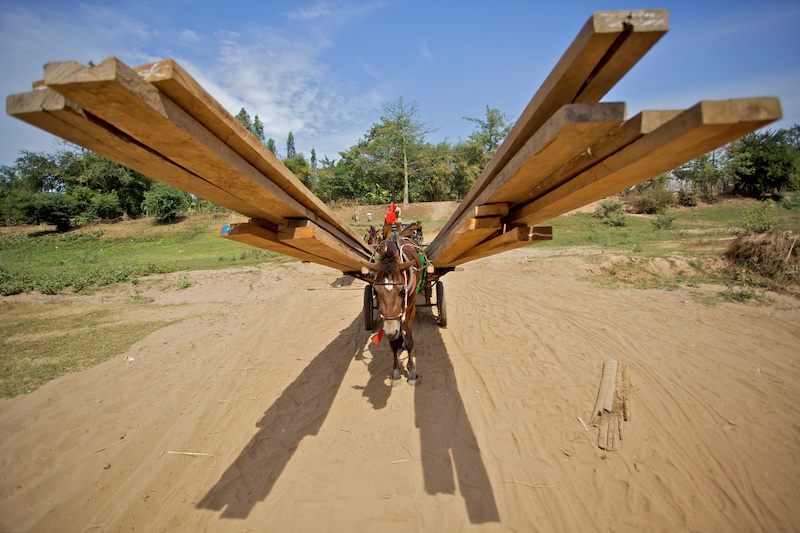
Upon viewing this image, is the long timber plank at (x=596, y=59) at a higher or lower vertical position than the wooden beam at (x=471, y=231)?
higher

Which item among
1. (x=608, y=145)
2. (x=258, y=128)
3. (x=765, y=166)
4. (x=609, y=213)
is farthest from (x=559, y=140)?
(x=258, y=128)

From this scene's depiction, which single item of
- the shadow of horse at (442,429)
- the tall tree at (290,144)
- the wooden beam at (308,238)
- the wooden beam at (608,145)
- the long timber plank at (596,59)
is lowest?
the shadow of horse at (442,429)

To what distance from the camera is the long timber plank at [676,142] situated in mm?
1161

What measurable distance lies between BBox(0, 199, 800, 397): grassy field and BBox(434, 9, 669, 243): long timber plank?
8.19 m

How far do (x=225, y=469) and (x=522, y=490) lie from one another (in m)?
3.47

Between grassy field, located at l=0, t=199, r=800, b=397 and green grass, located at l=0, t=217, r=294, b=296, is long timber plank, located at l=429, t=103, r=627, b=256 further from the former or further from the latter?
green grass, located at l=0, t=217, r=294, b=296

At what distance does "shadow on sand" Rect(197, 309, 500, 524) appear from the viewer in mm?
3453

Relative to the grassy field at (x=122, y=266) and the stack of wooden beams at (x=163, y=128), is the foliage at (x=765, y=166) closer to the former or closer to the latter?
the grassy field at (x=122, y=266)

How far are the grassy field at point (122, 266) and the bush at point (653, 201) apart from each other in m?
1.03

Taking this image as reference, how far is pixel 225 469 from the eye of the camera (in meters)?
3.82

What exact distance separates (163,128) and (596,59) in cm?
212

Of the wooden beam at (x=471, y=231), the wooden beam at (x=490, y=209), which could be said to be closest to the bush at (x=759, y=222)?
the wooden beam at (x=471, y=231)

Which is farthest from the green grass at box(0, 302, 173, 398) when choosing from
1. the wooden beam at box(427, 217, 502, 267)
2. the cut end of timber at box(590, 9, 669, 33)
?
the cut end of timber at box(590, 9, 669, 33)

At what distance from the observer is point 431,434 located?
4219 millimetres
